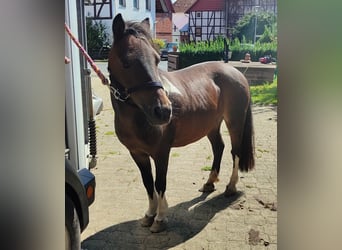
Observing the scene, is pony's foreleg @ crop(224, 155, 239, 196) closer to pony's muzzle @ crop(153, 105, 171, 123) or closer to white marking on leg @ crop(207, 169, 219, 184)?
white marking on leg @ crop(207, 169, 219, 184)

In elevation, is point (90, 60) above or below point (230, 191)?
above

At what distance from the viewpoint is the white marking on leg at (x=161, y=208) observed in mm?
1795

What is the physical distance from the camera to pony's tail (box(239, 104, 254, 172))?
5.72ft

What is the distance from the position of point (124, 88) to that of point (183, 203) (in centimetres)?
63

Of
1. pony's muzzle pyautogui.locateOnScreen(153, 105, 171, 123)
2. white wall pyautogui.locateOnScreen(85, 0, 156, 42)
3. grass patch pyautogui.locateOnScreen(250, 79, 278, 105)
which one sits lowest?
pony's muzzle pyautogui.locateOnScreen(153, 105, 171, 123)

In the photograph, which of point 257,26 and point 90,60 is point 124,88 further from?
point 257,26


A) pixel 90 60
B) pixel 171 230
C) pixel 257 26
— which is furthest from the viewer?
pixel 171 230

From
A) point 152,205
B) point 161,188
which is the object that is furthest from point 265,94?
point 152,205

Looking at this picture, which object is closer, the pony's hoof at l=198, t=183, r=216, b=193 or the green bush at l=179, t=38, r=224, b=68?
the green bush at l=179, t=38, r=224, b=68

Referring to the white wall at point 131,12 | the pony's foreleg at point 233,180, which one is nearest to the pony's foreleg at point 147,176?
the pony's foreleg at point 233,180

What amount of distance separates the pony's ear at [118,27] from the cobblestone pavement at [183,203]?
257 millimetres

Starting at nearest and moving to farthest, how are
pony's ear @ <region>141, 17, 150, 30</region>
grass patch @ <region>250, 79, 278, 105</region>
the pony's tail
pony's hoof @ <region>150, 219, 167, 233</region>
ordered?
grass patch @ <region>250, 79, 278, 105</region> < pony's ear @ <region>141, 17, 150, 30</region> < the pony's tail < pony's hoof @ <region>150, 219, 167, 233</region>

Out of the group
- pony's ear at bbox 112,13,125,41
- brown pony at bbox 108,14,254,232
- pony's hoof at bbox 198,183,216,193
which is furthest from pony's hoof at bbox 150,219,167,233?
pony's ear at bbox 112,13,125,41

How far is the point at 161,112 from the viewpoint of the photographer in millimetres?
1611
